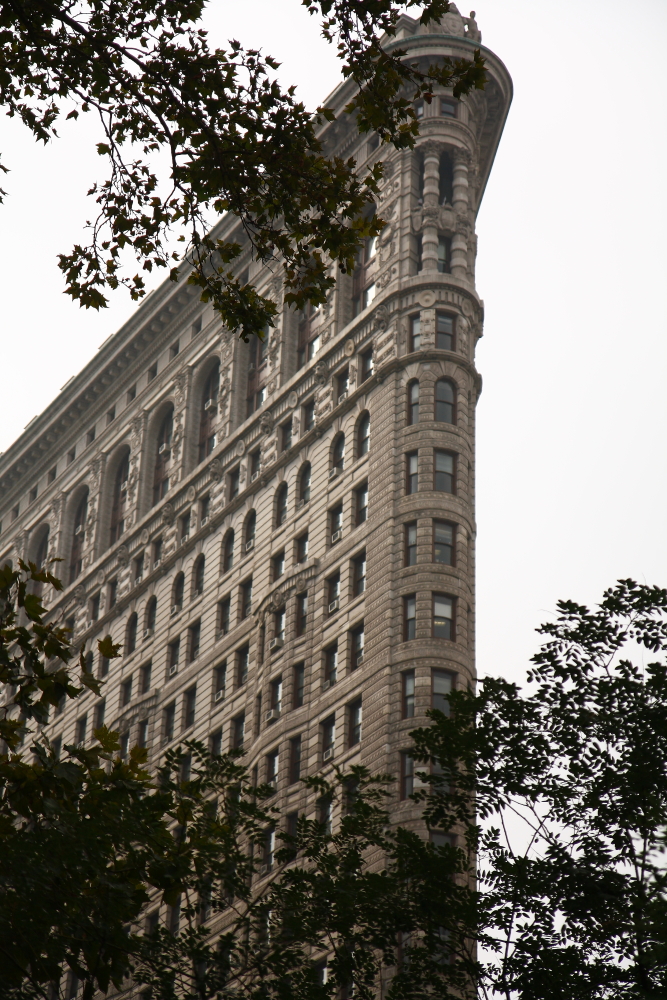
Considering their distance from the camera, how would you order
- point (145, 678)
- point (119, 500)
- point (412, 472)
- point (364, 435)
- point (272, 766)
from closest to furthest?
point (412, 472), point (272, 766), point (364, 435), point (145, 678), point (119, 500)

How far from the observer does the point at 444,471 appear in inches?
2478

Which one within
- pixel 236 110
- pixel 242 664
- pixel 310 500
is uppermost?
pixel 310 500

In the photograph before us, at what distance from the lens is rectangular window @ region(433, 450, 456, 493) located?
62.5 m

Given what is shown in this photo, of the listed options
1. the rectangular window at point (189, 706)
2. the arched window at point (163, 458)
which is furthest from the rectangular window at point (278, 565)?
the arched window at point (163, 458)

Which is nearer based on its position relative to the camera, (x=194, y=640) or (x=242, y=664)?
(x=242, y=664)

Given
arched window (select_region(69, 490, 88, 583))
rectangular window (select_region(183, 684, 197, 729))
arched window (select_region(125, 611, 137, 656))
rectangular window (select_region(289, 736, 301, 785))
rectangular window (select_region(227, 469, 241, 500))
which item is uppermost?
arched window (select_region(69, 490, 88, 583))

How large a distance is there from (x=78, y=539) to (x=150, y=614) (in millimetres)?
15855

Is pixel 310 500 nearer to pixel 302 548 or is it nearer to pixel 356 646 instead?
pixel 302 548

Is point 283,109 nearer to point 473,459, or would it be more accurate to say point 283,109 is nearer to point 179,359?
point 473,459

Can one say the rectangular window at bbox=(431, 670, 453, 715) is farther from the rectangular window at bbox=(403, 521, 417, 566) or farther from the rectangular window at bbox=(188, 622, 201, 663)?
the rectangular window at bbox=(188, 622, 201, 663)

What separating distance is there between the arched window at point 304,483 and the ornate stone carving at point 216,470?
30.6 ft

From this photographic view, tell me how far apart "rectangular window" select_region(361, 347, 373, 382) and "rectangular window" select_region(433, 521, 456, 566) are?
1055cm

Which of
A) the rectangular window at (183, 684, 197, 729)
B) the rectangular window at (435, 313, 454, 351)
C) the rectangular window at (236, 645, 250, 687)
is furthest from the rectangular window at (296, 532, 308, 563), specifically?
the rectangular window at (435, 313, 454, 351)

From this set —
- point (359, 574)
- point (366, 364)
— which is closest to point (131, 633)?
point (366, 364)
